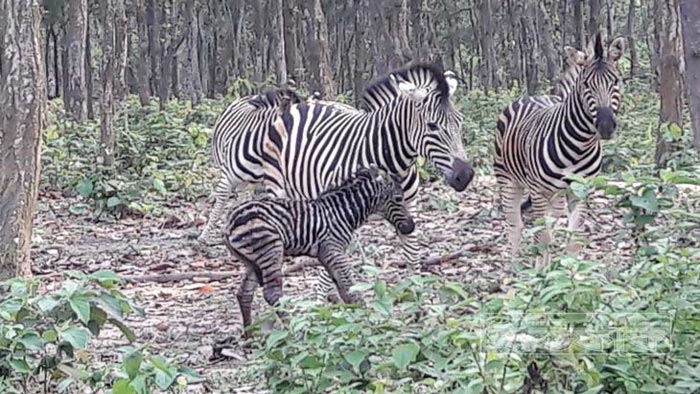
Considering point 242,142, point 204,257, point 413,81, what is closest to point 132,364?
point 413,81

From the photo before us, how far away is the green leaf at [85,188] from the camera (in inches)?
510

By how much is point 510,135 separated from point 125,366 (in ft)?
17.3

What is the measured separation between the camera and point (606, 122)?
7.55 metres

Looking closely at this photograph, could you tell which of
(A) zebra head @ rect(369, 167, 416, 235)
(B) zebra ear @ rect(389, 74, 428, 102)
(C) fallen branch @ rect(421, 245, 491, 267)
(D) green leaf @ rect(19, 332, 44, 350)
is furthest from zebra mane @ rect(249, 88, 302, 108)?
(D) green leaf @ rect(19, 332, 44, 350)

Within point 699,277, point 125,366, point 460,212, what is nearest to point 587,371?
point 699,277

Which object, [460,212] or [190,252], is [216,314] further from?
[460,212]

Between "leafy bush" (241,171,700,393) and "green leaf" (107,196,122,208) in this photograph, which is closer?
"leafy bush" (241,171,700,393)

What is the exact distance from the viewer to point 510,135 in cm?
897

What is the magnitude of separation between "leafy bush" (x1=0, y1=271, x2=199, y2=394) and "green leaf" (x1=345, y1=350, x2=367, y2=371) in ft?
2.41

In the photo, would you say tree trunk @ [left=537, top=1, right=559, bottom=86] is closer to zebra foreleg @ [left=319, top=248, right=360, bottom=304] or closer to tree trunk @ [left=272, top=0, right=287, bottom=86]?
tree trunk @ [left=272, top=0, right=287, bottom=86]

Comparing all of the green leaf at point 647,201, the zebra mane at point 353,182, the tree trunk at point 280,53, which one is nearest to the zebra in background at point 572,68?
the zebra mane at point 353,182

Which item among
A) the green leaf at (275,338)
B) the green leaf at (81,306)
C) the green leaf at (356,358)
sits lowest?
the green leaf at (356,358)

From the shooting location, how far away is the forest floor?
6863 mm

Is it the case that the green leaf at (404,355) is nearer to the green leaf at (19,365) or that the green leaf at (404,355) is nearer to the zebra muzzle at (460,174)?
the green leaf at (19,365)
